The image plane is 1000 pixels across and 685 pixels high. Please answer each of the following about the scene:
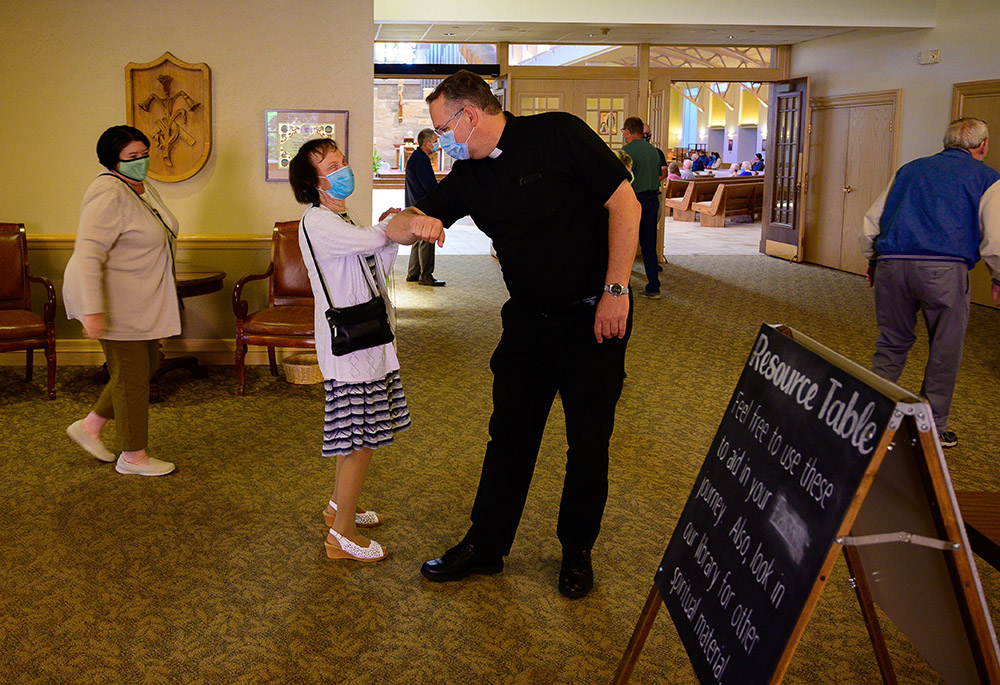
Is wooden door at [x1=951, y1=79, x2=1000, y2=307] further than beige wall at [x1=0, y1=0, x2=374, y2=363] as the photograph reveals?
Yes

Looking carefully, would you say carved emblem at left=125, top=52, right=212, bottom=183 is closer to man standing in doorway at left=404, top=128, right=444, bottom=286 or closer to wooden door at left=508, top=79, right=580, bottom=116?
man standing in doorway at left=404, top=128, right=444, bottom=286

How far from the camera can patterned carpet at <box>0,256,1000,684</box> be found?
8.50 ft

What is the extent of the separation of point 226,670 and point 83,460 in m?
2.06

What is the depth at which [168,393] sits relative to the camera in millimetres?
5359

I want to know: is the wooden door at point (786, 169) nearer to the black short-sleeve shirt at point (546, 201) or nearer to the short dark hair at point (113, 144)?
the short dark hair at point (113, 144)

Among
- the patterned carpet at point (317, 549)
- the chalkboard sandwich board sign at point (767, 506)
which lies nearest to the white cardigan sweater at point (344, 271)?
the patterned carpet at point (317, 549)

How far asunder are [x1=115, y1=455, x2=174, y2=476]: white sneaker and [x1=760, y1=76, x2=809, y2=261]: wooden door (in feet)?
31.1

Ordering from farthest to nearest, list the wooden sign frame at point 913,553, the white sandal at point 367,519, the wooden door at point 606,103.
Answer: the wooden door at point 606,103 → the white sandal at point 367,519 → the wooden sign frame at point 913,553

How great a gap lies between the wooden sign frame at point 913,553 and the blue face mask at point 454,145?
113 cm

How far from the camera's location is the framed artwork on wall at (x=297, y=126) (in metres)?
5.81

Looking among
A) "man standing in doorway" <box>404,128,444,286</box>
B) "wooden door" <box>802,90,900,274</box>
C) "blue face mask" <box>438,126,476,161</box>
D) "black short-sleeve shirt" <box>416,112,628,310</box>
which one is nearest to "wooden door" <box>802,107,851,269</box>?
"wooden door" <box>802,90,900,274</box>

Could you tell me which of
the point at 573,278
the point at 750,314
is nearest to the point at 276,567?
the point at 573,278

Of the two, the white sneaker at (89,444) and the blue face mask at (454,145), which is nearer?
the blue face mask at (454,145)

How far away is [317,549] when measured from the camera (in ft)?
10.8
